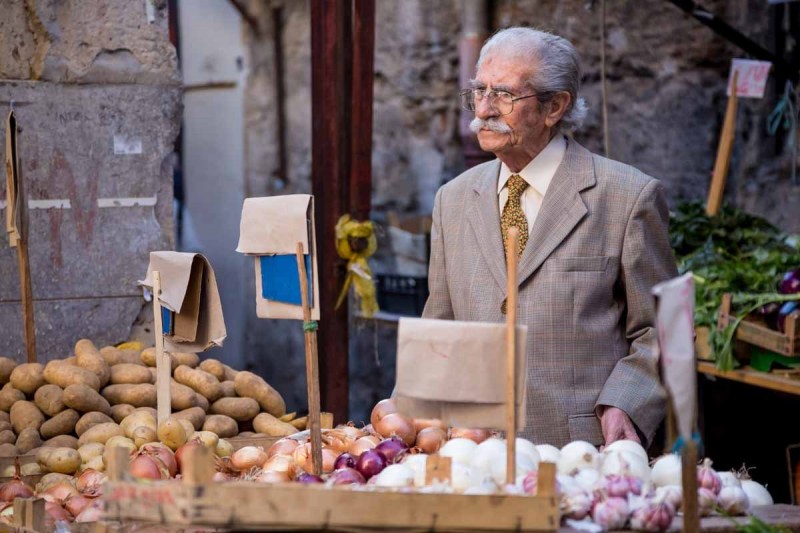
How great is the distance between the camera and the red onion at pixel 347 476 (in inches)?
95.2

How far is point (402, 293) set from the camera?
6.88m

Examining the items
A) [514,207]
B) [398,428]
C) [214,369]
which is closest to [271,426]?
[214,369]

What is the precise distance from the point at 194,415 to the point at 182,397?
0.12 metres

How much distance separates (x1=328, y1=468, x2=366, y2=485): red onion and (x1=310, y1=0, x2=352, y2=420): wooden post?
2.92m

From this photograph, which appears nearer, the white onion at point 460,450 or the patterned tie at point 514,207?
the white onion at point 460,450

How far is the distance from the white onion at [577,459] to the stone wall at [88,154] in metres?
3.30

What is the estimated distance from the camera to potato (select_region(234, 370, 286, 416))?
419cm

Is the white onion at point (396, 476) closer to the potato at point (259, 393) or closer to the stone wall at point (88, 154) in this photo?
the potato at point (259, 393)

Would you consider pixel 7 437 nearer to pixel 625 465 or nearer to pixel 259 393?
pixel 259 393

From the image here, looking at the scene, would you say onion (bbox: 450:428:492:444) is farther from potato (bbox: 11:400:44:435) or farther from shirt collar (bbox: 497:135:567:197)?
potato (bbox: 11:400:44:435)

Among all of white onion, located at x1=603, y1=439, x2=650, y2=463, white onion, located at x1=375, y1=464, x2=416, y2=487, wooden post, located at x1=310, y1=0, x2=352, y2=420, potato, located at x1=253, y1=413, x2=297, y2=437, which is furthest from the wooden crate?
white onion, located at x1=375, y1=464, x2=416, y2=487

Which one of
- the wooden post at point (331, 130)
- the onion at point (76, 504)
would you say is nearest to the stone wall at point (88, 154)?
the wooden post at point (331, 130)

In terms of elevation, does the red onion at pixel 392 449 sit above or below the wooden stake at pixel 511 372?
below

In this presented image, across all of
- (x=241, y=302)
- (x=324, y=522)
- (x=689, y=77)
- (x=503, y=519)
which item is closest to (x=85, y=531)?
(x=324, y=522)
